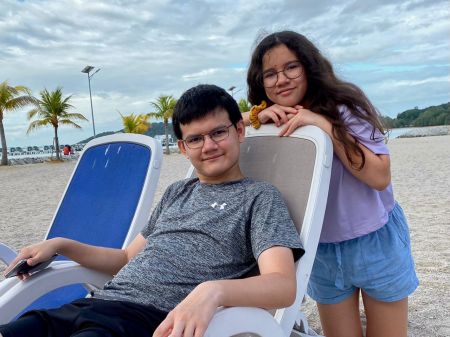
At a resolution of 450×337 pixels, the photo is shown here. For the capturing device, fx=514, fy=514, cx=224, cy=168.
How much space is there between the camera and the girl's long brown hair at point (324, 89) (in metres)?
1.96

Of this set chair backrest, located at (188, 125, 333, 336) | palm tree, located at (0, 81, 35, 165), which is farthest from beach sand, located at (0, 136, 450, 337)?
palm tree, located at (0, 81, 35, 165)

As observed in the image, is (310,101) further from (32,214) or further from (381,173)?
(32,214)

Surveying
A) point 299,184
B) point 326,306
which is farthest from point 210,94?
point 326,306

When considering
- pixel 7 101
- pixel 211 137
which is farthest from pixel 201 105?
pixel 7 101

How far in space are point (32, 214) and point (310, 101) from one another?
791 centimetres

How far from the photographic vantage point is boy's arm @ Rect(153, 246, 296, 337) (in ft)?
4.17

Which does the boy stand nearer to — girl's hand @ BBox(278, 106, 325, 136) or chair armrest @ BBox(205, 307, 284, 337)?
chair armrest @ BBox(205, 307, 284, 337)

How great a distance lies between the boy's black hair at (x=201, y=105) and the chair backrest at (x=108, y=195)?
0.83 meters

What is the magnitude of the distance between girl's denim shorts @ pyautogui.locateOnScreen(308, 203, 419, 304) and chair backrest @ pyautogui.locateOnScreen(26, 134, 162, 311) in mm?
1084

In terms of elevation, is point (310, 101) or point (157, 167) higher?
point (310, 101)

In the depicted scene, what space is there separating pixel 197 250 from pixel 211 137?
431 millimetres

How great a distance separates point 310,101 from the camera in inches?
83.8

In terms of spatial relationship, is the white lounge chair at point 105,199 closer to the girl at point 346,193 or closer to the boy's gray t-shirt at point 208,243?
the boy's gray t-shirt at point 208,243

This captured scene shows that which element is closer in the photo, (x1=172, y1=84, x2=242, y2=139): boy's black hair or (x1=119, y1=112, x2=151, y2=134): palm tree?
(x1=172, y1=84, x2=242, y2=139): boy's black hair
